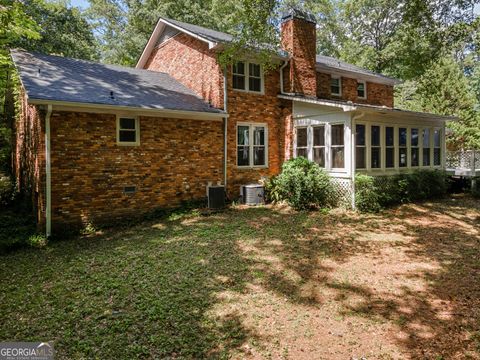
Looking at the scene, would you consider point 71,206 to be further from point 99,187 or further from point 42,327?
point 42,327

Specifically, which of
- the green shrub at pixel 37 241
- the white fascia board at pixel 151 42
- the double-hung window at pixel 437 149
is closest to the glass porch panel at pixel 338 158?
the double-hung window at pixel 437 149

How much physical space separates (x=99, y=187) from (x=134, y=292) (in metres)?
5.12

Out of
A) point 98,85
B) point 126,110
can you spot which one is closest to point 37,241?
point 126,110

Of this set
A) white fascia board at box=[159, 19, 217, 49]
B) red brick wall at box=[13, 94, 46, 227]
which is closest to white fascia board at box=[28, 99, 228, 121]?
red brick wall at box=[13, 94, 46, 227]

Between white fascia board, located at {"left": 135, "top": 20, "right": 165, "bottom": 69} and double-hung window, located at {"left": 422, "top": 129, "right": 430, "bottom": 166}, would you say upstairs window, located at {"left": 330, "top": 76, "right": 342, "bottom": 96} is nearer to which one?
double-hung window, located at {"left": 422, "top": 129, "right": 430, "bottom": 166}

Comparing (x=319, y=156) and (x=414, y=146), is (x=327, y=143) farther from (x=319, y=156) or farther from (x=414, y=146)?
(x=414, y=146)

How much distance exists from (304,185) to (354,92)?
26.8 ft

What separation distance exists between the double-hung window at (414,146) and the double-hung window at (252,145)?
635 centimetres

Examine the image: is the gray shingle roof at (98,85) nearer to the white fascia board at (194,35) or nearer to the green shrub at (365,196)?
the white fascia board at (194,35)

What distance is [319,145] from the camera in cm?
1262

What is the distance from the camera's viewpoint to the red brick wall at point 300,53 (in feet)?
44.0

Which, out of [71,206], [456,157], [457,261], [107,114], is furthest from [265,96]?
[456,157]

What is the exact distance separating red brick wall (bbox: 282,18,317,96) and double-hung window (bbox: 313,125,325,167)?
6.57 ft

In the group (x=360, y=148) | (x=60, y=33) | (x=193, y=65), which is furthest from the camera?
(x=60, y=33)
